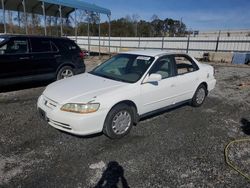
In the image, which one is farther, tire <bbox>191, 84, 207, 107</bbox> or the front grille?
tire <bbox>191, 84, 207, 107</bbox>

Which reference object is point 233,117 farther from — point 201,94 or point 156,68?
point 156,68

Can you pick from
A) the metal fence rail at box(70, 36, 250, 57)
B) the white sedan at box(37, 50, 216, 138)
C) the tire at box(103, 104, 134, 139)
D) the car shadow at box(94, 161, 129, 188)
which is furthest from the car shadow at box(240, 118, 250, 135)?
the metal fence rail at box(70, 36, 250, 57)

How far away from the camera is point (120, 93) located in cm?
373

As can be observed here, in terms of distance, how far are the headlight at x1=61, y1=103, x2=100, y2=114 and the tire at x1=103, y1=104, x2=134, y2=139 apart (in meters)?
0.32

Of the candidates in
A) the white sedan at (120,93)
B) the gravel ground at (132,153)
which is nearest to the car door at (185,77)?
the white sedan at (120,93)

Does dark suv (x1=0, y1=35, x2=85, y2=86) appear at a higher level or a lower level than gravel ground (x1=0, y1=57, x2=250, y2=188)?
higher

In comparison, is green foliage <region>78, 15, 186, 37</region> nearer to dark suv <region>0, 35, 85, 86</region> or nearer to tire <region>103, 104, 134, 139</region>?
dark suv <region>0, 35, 85, 86</region>

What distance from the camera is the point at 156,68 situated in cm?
445

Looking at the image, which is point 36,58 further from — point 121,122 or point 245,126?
point 245,126

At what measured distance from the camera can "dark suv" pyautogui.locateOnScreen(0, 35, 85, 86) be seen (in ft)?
20.7

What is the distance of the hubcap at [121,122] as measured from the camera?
3.78m

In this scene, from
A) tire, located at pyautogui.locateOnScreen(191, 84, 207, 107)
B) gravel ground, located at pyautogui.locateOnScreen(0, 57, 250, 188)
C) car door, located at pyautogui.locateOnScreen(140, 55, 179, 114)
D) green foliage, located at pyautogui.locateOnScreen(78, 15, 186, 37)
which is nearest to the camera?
gravel ground, located at pyautogui.locateOnScreen(0, 57, 250, 188)

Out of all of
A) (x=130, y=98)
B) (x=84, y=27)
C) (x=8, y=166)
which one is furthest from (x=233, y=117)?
(x=84, y=27)

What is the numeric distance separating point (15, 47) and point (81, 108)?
4.33m
